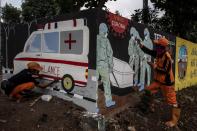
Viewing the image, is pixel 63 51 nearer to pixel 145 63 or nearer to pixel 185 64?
pixel 145 63

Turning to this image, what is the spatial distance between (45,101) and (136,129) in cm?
230

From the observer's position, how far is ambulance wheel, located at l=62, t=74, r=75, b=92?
26.3 feet

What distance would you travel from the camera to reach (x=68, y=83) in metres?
8.13

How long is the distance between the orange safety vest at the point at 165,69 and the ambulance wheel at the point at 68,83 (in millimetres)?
2184

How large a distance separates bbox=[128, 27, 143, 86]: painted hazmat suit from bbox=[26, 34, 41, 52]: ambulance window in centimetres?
243

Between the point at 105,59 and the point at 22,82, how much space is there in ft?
7.61

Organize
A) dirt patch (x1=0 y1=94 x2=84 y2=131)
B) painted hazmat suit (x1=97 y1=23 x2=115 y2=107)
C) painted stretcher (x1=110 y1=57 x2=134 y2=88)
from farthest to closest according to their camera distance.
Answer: painted stretcher (x1=110 y1=57 x2=134 y2=88), painted hazmat suit (x1=97 y1=23 x2=115 y2=107), dirt patch (x1=0 y1=94 x2=84 y2=131)

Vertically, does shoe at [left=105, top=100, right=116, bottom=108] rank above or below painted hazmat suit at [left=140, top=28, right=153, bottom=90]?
below

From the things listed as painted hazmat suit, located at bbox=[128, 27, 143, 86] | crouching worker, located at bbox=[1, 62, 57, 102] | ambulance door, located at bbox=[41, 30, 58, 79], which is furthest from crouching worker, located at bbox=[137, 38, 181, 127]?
crouching worker, located at bbox=[1, 62, 57, 102]

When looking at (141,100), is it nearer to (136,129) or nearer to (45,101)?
(136,129)

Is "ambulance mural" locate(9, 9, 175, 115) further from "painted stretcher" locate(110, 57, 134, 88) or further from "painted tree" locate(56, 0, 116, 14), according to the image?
"painted tree" locate(56, 0, 116, 14)

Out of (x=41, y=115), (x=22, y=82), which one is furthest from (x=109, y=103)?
(x=22, y=82)

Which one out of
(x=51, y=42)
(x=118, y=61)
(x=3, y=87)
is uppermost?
(x=51, y=42)

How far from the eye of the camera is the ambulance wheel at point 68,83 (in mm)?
8016
